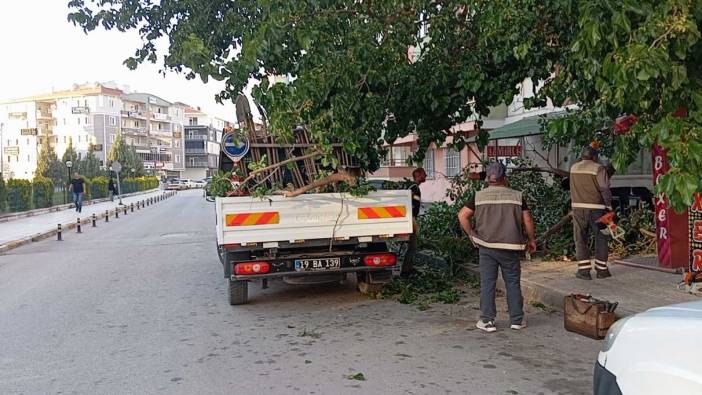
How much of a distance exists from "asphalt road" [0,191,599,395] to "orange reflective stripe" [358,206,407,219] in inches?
44.5

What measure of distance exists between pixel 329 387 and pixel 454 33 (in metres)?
5.84

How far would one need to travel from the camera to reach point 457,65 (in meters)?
8.94

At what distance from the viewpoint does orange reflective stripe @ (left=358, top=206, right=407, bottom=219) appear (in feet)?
25.8

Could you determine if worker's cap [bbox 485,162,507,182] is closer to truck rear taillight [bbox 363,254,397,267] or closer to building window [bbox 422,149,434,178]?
truck rear taillight [bbox 363,254,397,267]

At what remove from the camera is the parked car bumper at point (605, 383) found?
285 cm

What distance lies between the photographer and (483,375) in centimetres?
519

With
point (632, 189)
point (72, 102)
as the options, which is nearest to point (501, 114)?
point (632, 189)

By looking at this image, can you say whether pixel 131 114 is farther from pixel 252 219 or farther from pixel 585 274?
pixel 585 274

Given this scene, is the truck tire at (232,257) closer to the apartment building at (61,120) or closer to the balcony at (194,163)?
the apartment building at (61,120)

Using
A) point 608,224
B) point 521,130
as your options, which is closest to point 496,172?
point 608,224

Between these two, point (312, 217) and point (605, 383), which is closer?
point (605, 383)

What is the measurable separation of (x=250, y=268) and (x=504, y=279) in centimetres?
299

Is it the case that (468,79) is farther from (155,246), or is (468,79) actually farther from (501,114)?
(501,114)

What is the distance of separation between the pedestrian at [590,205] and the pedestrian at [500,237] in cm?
208
